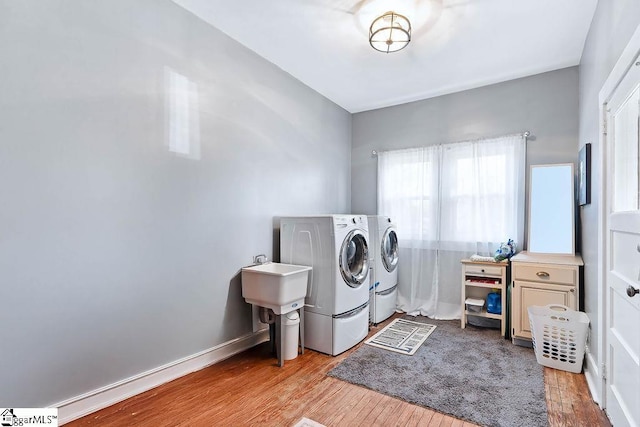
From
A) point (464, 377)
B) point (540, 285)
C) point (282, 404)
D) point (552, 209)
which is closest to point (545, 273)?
point (540, 285)

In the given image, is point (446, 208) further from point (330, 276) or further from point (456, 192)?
point (330, 276)

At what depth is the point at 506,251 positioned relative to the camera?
318 cm

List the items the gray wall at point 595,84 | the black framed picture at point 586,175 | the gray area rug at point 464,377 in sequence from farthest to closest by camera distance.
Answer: the black framed picture at point 586,175 < the gray area rug at point 464,377 < the gray wall at point 595,84

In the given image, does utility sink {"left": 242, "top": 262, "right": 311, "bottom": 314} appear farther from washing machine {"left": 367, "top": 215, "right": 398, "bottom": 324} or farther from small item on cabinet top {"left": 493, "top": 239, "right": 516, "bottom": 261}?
small item on cabinet top {"left": 493, "top": 239, "right": 516, "bottom": 261}

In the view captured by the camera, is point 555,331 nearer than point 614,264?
No

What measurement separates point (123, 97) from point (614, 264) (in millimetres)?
2949

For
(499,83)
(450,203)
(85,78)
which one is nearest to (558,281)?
(450,203)

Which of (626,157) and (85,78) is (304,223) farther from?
(626,157)

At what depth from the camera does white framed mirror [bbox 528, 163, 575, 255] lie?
116 inches

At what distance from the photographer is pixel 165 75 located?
2.19m

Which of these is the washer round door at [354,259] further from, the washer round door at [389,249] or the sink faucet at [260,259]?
the sink faucet at [260,259]

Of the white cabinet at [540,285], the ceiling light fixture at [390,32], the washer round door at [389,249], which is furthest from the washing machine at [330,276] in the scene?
the ceiling light fixture at [390,32]

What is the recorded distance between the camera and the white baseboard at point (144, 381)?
1.76m

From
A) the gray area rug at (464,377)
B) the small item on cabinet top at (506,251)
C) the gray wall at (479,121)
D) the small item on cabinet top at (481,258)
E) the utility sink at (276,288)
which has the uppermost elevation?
the gray wall at (479,121)
